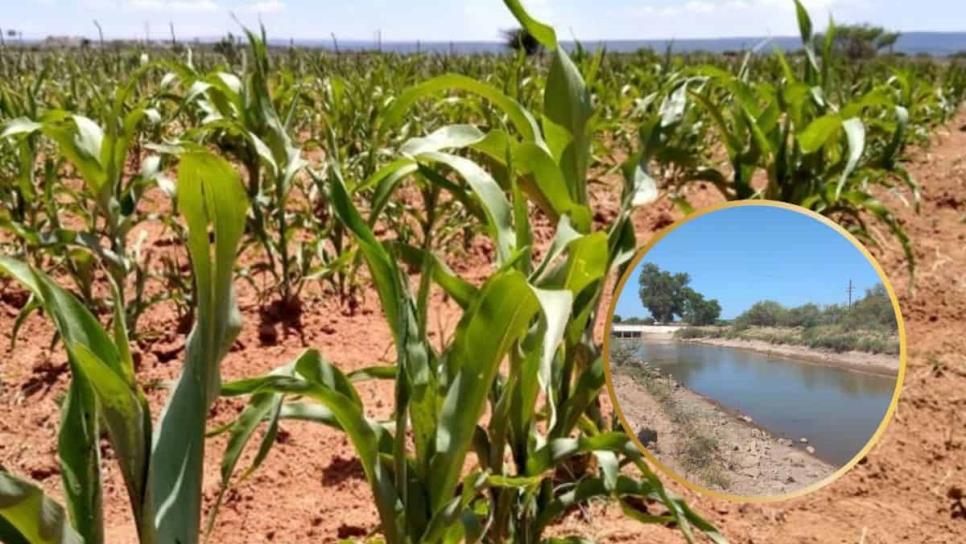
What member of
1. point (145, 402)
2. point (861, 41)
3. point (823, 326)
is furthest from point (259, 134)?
point (861, 41)

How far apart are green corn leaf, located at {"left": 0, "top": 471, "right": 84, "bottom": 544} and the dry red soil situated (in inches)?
10.2

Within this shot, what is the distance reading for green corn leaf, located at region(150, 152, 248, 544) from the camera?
780 millimetres

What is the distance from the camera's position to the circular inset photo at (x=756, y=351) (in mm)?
906

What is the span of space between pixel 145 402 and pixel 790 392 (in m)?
→ 0.61

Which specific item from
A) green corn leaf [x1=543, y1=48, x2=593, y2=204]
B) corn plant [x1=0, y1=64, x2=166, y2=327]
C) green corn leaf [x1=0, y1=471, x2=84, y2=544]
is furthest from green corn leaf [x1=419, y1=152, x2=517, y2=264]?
corn plant [x1=0, y1=64, x2=166, y2=327]

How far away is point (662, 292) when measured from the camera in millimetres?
952

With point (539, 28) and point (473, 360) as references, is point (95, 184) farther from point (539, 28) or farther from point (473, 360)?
point (473, 360)

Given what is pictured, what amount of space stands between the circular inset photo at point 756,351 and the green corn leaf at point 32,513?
540 millimetres

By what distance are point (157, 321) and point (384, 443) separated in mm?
1735

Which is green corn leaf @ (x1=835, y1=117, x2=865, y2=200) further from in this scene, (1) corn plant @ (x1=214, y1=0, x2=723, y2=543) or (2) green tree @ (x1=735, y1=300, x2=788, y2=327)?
(2) green tree @ (x1=735, y1=300, x2=788, y2=327)

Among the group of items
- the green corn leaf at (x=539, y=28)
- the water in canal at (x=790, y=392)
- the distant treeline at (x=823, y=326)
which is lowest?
the water in canal at (x=790, y=392)

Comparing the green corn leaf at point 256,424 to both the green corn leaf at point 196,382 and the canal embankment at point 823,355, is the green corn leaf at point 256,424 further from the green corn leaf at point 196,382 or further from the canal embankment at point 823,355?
the canal embankment at point 823,355

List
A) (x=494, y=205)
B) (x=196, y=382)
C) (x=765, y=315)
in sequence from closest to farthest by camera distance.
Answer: (x=196, y=382), (x=765, y=315), (x=494, y=205)

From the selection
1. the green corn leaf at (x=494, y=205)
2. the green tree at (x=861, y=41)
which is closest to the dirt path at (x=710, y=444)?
the green corn leaf at (x=494, y=205)
